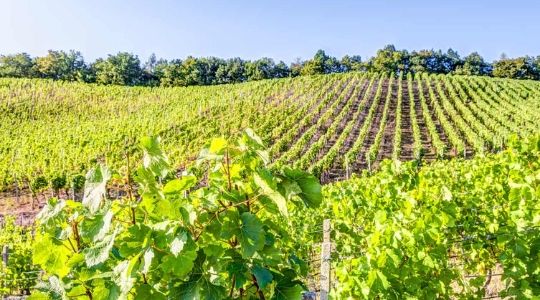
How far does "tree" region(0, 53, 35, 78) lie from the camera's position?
80225mm

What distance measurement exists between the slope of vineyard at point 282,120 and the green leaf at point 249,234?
72.6 feet

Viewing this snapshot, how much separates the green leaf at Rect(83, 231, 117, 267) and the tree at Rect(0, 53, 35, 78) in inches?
3549

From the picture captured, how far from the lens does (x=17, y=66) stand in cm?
8125

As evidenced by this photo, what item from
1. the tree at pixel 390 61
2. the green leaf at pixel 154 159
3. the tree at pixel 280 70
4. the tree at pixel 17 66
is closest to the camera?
the green leaf at pixel 154 159

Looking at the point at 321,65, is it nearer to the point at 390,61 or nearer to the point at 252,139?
the point at 390,61

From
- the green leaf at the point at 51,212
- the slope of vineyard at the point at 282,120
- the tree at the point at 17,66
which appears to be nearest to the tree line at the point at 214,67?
the tree at the point at 17,66

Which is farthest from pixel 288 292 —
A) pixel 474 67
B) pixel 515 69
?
pixel 474 67

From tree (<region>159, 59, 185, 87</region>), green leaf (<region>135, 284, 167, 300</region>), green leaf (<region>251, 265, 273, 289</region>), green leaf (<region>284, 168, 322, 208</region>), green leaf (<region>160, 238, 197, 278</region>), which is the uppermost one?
tree (<region>159, 59, 185, 87</region>)

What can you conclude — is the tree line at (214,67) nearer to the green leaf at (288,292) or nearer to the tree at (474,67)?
the tree at (474,67)

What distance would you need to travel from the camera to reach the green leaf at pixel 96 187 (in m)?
1.66

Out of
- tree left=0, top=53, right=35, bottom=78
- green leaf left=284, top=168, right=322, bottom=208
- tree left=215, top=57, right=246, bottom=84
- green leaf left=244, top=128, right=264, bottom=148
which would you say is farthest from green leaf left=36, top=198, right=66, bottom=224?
tree left=0, top=53, right=35, bottom=78

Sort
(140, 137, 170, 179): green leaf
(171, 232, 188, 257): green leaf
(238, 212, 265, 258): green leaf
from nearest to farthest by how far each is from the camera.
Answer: (171, 232, 188, 257): green leaf
(238, 212, 265, 258): green leaf
(140, 137, 170, 179): green leaf

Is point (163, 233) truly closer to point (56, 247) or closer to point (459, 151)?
point (56, 247)

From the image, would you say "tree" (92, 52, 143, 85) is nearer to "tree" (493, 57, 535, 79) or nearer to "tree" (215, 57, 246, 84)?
"tree" (215, 57, 246, 84)
